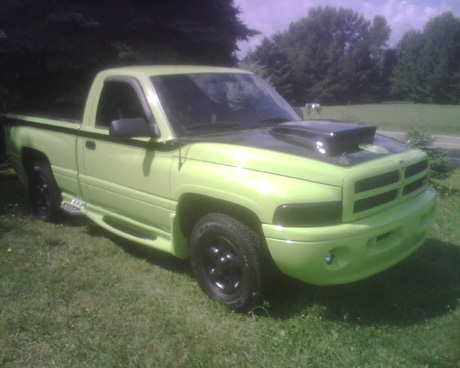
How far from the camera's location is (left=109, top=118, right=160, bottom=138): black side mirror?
12.1 feet

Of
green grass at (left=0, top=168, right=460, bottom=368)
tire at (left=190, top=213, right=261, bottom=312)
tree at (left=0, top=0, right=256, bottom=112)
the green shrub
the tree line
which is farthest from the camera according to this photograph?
the tree line

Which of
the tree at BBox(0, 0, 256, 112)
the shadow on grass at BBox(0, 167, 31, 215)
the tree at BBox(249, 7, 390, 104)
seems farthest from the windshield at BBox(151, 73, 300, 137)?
the tree at BBox(249, 7, 390, 104)

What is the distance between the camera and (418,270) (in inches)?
164

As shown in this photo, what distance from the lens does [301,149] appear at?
337 centimetres

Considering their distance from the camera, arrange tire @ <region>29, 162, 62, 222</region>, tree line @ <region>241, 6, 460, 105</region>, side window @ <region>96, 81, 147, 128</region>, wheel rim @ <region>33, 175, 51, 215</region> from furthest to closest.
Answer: tree line @ <region>241, 6, 460, 105</region> < wheel rim @ <region>33, 175, 51, 215</region> < tire @ <region>29, 162, 62, 222</region> < side window @ <region>96, 81, 147, 128</region>

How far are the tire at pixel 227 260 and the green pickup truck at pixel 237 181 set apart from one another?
1cm

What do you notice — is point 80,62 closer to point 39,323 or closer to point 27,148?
point 27,148

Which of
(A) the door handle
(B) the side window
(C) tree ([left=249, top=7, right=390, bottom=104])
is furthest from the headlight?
(C) tree ([left=249, top=7, right=390, bottom=104])

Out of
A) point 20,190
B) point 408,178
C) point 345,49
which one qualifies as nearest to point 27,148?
point 20,190

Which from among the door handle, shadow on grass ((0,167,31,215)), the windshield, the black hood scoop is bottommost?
shadow on grass ((0,167,31,215))

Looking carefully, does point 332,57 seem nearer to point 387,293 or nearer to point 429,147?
point 429,147

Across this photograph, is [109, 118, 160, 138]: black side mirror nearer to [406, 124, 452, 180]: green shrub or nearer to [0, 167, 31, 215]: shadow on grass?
[0, 167, 31, 215]: shadow on grass

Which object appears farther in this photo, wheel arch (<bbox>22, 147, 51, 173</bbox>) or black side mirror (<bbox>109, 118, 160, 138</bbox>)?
wheel arch (<bbox>22, 147, 51, 173</bbox>)

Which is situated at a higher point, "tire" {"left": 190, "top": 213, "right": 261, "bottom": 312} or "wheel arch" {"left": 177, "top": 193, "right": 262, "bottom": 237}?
"wheel arch" {"left": 177, "top": 193, "right": 262, "bottom": 237}
